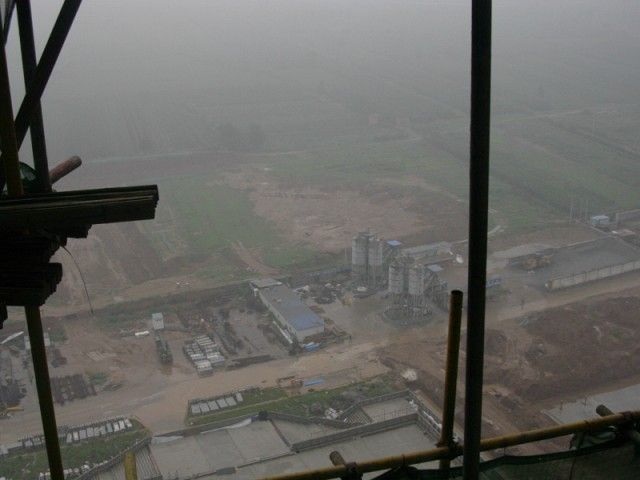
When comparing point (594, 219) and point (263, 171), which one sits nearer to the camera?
point (594, 219)

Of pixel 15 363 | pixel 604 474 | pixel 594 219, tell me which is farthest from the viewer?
pixel 594 219

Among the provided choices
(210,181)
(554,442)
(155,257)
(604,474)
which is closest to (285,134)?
(210,181)

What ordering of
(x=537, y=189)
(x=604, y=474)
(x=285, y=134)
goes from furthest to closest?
(x=285, y=134) → (x=537, y=189) → (x=604, y=474)

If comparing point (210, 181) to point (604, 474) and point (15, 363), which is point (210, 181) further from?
point (604, 474)

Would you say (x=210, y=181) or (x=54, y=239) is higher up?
(x=54, y=239)

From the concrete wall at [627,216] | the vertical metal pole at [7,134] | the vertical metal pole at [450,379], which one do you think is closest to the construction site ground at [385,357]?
the concrete wall at [627,216]

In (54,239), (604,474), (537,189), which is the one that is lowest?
(537,189)

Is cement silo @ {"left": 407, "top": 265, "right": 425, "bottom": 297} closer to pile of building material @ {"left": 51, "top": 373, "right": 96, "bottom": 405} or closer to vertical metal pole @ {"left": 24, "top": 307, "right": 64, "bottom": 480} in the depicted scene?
pile of building material @ {"left": 51, "top": 373, "right": 96, "bottom": 405}

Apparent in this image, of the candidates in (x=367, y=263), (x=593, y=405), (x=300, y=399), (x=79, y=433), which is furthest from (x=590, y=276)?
(x=79, y=433)
